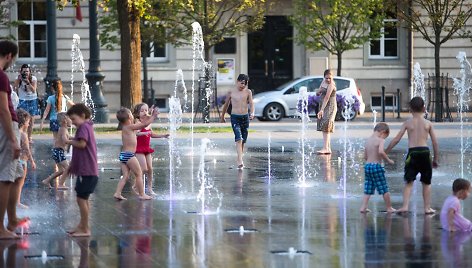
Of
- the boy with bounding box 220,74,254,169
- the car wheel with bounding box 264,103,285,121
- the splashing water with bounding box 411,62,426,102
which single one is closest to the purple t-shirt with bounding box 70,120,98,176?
the boy with bounding box 220,74,254,169

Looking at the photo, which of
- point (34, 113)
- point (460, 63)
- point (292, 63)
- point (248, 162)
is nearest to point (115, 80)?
point (292, 63)

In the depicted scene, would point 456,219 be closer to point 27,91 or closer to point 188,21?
point 27,91

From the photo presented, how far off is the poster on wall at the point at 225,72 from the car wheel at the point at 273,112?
5863 mm

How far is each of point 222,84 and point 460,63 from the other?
860cm

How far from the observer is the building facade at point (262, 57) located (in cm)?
4522

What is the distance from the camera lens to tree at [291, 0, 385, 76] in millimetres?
43281

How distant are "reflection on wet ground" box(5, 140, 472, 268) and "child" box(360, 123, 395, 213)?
0.21 metres

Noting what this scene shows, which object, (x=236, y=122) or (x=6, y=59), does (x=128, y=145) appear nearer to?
(x=6, y=59)

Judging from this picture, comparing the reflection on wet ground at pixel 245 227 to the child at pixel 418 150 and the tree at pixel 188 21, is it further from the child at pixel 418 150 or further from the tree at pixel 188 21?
the tree at pixel 188 21

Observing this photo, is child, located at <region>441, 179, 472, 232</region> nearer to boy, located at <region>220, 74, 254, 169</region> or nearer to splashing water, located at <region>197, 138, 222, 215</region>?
splashing water, located at <region>197, 138, 222, 215</region>

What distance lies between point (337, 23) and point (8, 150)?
32208mm

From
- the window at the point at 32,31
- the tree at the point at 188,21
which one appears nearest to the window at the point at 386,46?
the tree at the point at 188,21

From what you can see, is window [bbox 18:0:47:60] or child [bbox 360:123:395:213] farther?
window [bbox 18:0:47:60]

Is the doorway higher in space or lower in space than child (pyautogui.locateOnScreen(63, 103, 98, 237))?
higher
